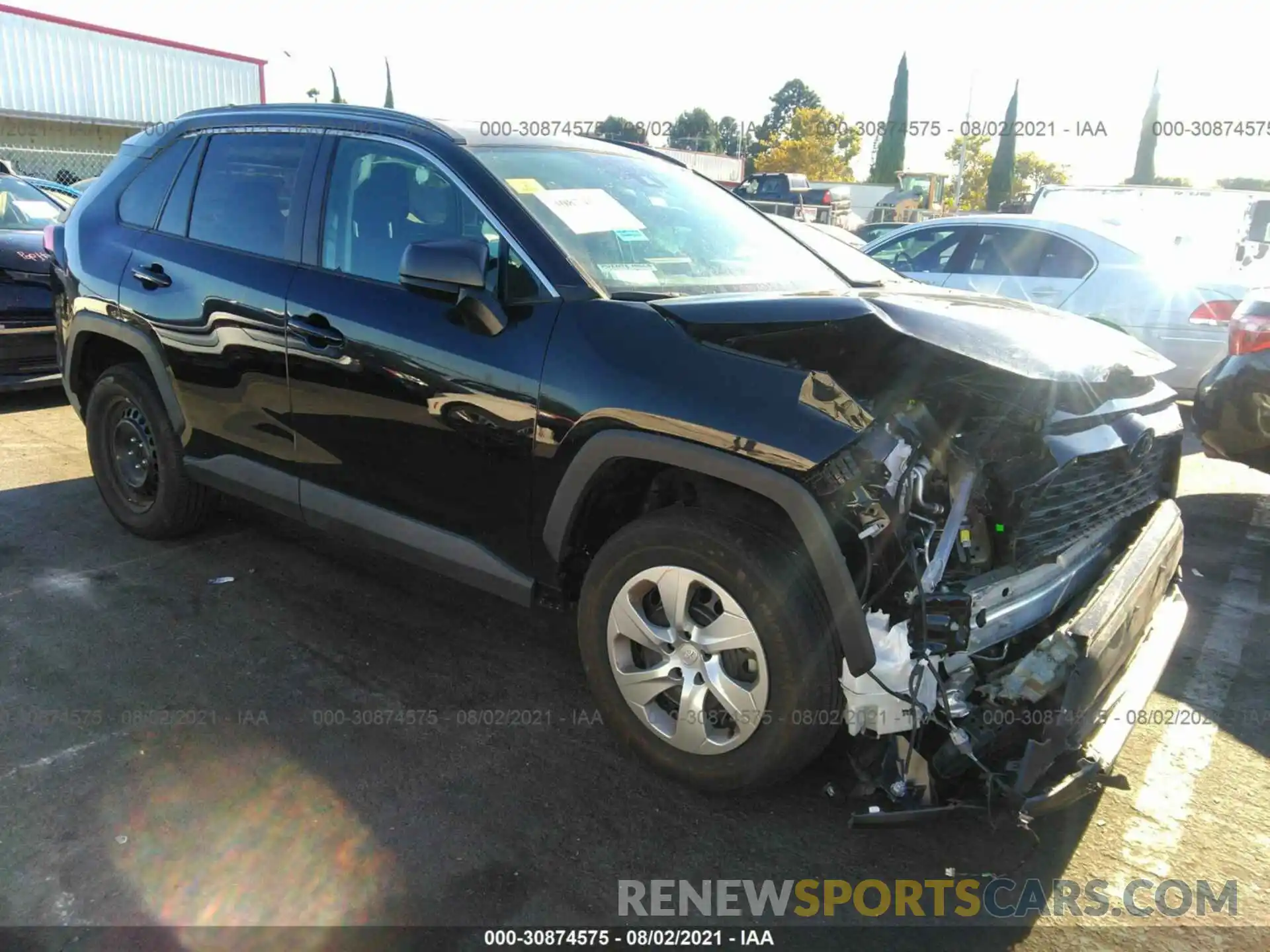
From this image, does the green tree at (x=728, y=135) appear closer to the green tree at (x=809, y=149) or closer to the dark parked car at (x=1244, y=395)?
the green tree at (x=809, y=149)

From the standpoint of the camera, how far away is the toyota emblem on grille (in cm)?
275

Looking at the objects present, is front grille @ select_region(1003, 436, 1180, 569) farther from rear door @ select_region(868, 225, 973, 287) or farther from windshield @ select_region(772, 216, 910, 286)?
rear door @ select_region(868, 225, 973, 287)

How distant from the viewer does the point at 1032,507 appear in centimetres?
246

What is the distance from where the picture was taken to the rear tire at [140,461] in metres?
4.17

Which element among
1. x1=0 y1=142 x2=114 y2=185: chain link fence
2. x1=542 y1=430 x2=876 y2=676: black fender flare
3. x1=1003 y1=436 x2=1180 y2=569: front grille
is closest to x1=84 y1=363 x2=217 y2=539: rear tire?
x1=542 y1=430 x2=876 y2=676: black fender flare

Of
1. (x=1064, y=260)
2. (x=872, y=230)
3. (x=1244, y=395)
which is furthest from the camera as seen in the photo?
(x=872, y=230)

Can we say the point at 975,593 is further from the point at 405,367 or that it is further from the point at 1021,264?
the point at 1021,264

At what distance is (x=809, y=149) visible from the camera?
41.4 metres

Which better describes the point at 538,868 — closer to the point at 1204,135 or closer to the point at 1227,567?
the point at 1227,567

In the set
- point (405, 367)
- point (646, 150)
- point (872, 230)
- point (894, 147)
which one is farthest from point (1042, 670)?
point (894, 147)

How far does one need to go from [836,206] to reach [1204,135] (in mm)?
20621

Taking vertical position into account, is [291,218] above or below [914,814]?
above

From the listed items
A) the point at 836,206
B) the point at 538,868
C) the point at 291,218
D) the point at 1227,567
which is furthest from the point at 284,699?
the point at 836,206

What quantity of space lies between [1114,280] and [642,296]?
563cm
